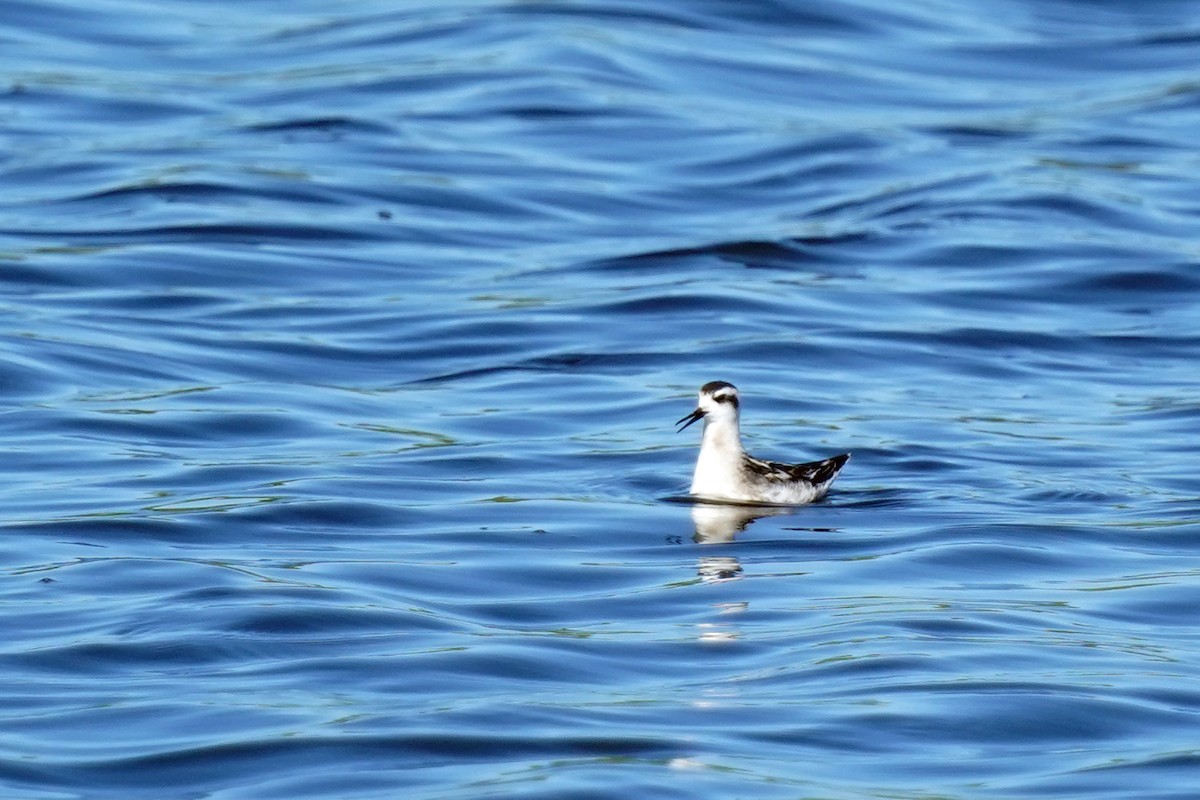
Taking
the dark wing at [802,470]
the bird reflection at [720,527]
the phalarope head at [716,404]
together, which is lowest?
the bird reflection at [720,527]

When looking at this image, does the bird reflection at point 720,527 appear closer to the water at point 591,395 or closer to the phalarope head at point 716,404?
the water at point 591,395

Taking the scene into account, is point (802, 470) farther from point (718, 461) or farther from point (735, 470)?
point (718, 461)

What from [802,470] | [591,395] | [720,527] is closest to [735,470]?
[802,470]

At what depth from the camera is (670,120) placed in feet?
90.4

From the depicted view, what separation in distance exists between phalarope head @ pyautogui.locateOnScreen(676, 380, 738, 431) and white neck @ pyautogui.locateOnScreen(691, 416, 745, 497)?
0.12ft

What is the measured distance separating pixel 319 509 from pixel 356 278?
26.3 ft

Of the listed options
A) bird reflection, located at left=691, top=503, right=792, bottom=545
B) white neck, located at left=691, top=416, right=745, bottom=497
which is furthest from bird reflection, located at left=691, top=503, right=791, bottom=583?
white neck, located at left=691, top=416, right=745, bottom=497

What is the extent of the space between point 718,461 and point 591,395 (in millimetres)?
2996

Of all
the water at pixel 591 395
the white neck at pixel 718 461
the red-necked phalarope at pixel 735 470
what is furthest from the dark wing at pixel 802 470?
the water at pixel 591 395

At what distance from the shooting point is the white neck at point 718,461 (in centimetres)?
1447

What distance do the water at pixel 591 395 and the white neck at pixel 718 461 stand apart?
25cm

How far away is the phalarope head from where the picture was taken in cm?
1462

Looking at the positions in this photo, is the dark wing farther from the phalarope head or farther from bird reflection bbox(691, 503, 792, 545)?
the phalarope head

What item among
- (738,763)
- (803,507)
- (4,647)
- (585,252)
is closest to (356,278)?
(585,252)
